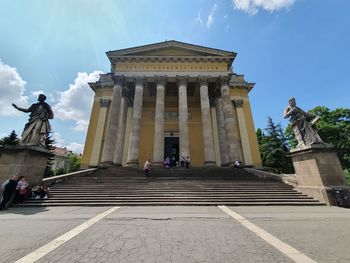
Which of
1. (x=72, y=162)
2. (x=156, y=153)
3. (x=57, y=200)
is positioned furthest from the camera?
(x=72, y=162)


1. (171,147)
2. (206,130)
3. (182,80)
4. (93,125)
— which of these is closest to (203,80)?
(182,80)

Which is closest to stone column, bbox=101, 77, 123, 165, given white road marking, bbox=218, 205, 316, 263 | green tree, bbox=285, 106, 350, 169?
white road marking, bbox=218, 205, 316, 263

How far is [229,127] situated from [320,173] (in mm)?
9803

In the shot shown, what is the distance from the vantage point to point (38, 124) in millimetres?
8711

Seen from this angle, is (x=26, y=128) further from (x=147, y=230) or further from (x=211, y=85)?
(x=211, y=85)

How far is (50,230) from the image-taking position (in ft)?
13.0

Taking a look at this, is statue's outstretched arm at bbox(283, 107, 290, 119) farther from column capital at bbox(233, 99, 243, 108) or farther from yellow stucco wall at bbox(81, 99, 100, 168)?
yellow stucco wall at bbox(81, 99, 100, 168)

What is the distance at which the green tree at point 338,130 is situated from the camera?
23.6m

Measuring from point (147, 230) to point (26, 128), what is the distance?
8.44 metres

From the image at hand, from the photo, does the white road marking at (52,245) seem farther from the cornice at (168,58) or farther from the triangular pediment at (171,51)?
the triangular pediment at (171,51)

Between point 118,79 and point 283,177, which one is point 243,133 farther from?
point 118,79

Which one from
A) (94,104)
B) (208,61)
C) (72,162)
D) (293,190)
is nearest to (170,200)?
(293,190)

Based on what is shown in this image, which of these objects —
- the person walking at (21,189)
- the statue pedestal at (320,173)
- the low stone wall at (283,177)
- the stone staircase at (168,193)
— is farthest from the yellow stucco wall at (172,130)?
the person walking at (21,189)

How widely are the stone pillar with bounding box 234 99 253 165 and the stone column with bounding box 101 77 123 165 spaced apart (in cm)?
1458
